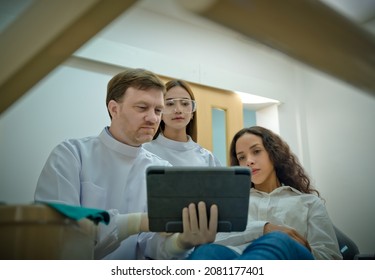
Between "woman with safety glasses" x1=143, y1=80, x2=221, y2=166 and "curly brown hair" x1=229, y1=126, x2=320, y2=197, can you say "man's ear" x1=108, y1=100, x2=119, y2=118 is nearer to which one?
"woman with safety glasses" x1=143, y1=80, x2=221, y2=166

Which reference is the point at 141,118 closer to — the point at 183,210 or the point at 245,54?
the point at 183,210

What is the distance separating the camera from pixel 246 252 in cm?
73

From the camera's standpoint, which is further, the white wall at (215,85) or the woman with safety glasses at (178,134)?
the white wall at (215,85)

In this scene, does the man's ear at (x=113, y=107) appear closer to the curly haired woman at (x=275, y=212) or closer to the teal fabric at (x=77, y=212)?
the curly haired woman at (x=275, y=212)

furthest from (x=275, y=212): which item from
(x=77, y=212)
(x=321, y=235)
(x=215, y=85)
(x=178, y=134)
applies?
(x=215, y=85)

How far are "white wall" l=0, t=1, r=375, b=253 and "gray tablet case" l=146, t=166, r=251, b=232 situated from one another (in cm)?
75

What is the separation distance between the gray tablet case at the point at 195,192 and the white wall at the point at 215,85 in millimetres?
749

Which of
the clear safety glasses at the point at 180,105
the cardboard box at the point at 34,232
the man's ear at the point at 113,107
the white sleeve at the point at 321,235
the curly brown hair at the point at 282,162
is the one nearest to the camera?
the cardboard box at the point at 34,232

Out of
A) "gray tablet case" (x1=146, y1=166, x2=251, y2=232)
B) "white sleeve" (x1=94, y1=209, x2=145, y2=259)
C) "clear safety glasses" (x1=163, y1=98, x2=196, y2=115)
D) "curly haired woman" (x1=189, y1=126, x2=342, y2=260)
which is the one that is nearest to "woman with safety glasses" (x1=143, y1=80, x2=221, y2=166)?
"clear safety glasses" (x1=163, y1=98, x2=196, y2=115)

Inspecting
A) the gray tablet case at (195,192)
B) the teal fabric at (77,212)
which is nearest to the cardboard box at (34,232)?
the teal fabric at (77,212)

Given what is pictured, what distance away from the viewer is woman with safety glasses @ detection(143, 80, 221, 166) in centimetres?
Answer: 153

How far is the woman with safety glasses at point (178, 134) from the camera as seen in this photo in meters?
1.53
